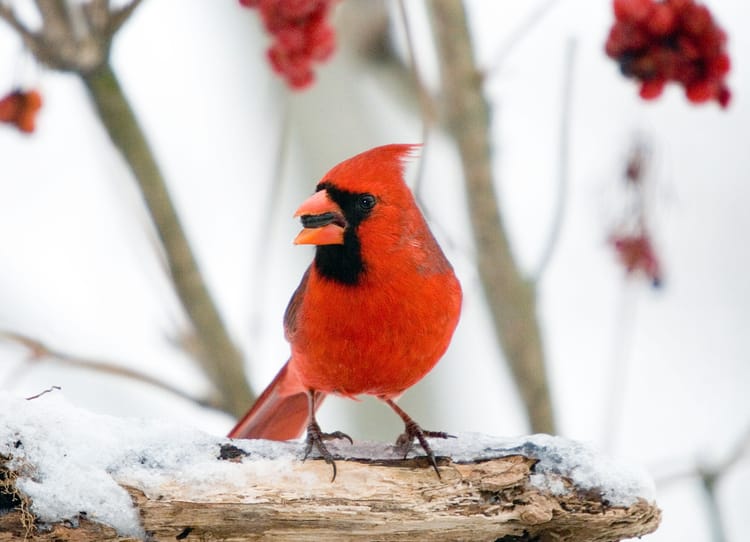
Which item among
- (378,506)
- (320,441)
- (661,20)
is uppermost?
(661,20)

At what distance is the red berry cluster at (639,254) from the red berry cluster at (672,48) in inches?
20.0

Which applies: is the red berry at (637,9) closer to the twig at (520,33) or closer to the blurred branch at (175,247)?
the twig at (520,33)

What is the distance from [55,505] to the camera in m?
1.66

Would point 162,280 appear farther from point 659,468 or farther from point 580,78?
point 580,78

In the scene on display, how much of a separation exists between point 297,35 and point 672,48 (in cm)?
81

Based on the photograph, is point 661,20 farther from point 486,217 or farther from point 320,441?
point 320,441

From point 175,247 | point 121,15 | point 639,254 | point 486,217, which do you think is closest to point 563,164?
point 486,217

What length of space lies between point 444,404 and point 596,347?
6.29 ft

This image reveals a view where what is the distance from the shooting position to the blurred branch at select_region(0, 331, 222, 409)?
2.26 meters

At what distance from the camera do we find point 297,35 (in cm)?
238

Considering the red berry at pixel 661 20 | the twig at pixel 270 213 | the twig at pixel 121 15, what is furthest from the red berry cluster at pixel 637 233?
the twig at pixel 121 15

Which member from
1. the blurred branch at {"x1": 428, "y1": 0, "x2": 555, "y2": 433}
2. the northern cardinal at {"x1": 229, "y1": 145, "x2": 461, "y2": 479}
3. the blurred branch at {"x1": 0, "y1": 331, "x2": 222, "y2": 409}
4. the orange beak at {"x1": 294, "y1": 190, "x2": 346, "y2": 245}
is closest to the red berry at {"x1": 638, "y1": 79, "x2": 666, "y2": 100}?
the blurred branch at {"x1": 428, "y1": 0, "x2": 555, "y2": 433}

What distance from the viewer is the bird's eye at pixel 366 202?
2.06 meters

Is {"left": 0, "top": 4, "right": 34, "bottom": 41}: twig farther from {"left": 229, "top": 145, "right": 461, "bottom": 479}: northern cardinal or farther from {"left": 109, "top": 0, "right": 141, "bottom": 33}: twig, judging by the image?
{"left": 229, "top": 145, "right": 461, "bottom": 479}: northern cardinal
